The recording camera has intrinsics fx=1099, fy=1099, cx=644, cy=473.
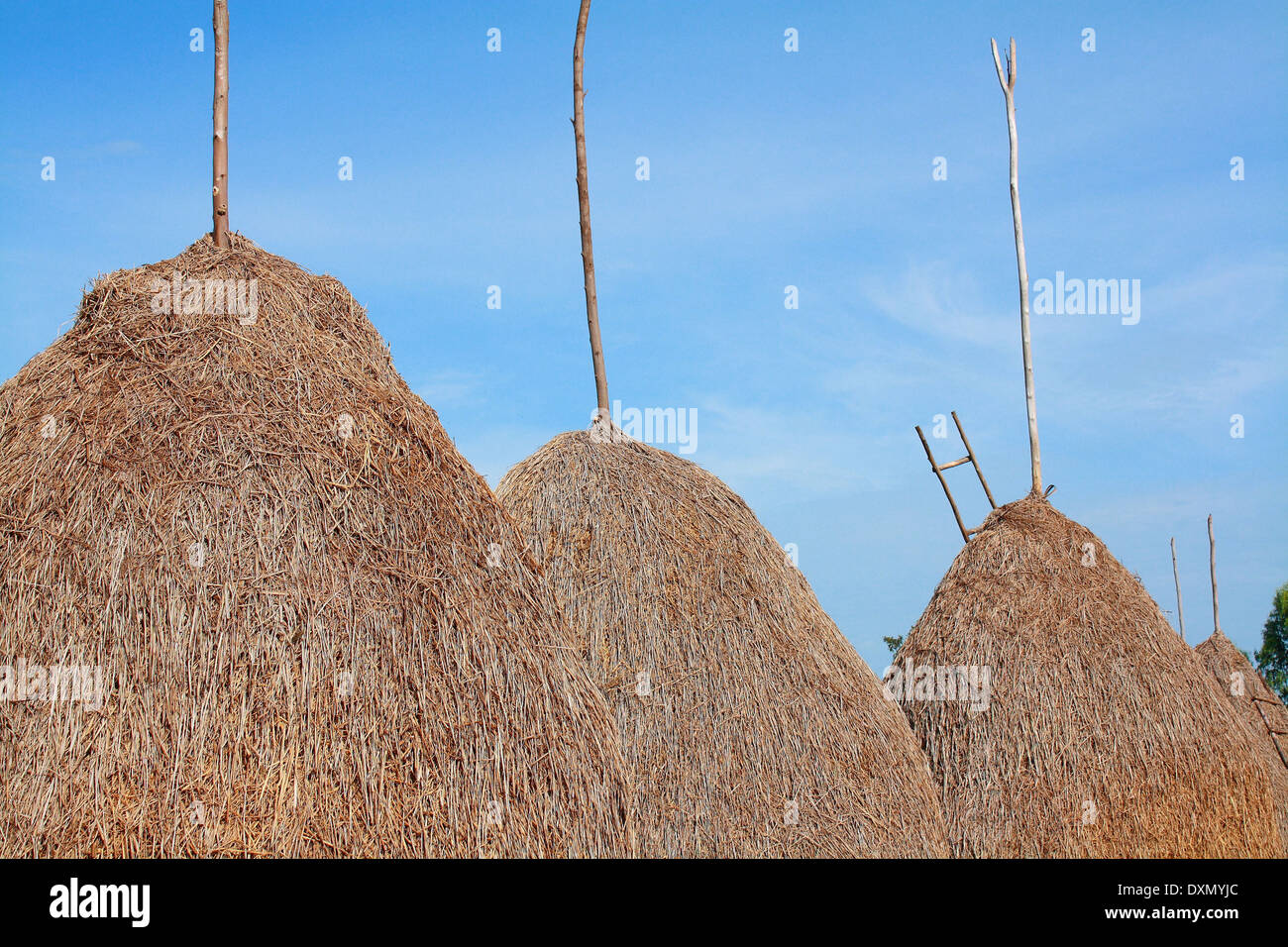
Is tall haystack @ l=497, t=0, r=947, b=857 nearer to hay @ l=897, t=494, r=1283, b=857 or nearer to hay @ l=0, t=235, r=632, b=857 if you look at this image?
hay @ l=897, t=494, r=1283, b=857

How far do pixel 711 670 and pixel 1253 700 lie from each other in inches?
686

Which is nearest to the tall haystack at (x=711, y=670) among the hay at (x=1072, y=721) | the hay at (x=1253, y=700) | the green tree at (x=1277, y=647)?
the hay at (x=1072, y=721)

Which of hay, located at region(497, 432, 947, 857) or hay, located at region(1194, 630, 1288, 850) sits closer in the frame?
hay, located at region(497, 432, 947, 857)

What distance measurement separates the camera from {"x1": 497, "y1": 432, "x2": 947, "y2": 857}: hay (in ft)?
32.8

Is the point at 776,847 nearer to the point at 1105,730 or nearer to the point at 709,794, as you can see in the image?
the point at 709,794

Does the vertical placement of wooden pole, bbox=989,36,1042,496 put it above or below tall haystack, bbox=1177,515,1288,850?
above

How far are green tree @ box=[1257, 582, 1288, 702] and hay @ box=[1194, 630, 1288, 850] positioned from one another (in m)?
19.9

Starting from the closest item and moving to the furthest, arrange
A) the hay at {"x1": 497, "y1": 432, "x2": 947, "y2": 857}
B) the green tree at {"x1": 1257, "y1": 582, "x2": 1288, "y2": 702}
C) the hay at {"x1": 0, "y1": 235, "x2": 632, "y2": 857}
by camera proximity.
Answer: the hay at {"x1": 0, "y1": 235, "x2": 632, "y2": 857} → the hay at {"x1": 497, "y1": 432, "x2": 947, "y2": 857} → the green tree at {"x1": 1257, "y1": 582, "x2": 1288, "y2": 702}

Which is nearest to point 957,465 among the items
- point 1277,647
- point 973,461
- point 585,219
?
point 973,461

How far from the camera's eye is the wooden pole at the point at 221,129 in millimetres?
8758

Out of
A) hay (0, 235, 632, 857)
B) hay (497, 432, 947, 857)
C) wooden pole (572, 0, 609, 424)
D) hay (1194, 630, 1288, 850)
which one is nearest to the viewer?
hay (0, 235, 632, 857)

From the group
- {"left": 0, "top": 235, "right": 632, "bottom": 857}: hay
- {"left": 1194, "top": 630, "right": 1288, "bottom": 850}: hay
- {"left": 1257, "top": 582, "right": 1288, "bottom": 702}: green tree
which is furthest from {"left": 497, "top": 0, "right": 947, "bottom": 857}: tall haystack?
{"left": 1257, "top": 582, "right": 1288, "bottom": 702}: green tree

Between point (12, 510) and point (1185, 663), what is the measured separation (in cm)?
1448
